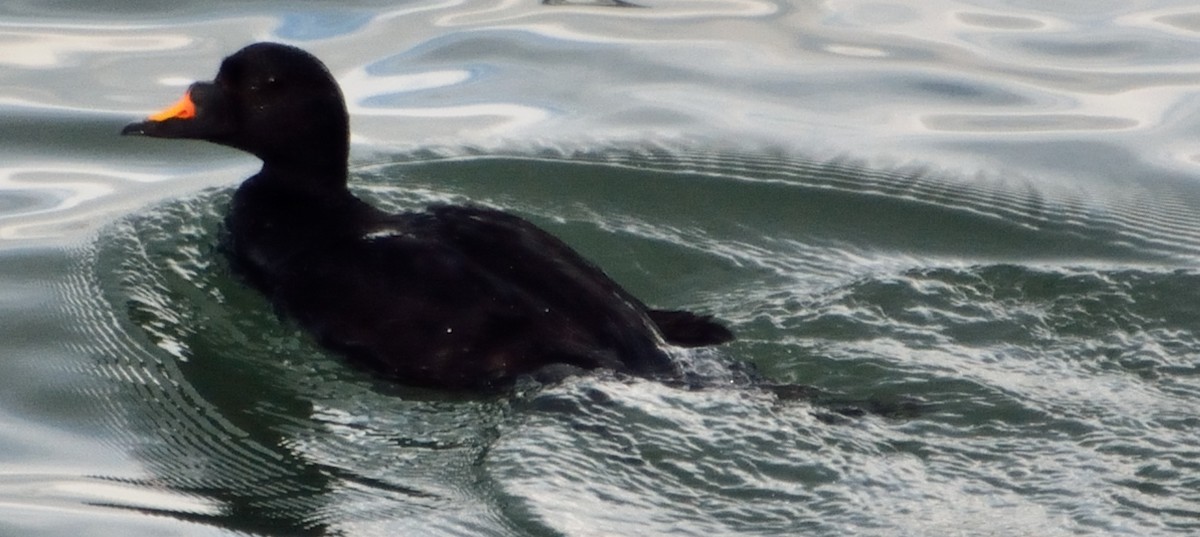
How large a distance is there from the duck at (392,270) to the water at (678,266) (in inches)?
4.1

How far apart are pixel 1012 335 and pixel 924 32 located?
365 centimetres

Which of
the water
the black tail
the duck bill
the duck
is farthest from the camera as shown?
the duck bill

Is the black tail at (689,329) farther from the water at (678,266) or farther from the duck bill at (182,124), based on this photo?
the duck bill at (182,124)

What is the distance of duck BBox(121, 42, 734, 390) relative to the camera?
520cm

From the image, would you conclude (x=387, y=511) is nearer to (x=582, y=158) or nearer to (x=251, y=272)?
(x=251, y=272)

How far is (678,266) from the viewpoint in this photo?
20.9ft

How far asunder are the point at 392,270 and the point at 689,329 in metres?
0.91

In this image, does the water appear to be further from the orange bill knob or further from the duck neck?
the orange bill knob

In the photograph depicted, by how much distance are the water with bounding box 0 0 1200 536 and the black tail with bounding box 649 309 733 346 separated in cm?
8

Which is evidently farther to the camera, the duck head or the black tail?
the duck head

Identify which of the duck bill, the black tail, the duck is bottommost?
the black tail

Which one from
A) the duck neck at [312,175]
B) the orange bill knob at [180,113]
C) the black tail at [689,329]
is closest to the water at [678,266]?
the black tail at [689,329]

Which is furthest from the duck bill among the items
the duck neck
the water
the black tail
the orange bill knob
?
the black tail

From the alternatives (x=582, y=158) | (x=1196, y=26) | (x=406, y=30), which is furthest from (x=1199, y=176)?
(x=406, y=30)
